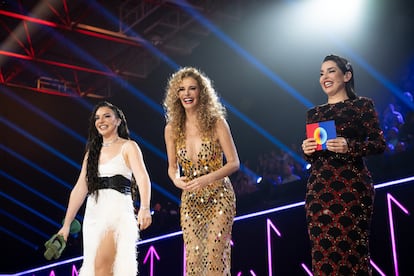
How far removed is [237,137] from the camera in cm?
1064

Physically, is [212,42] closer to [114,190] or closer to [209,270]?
[114,190]

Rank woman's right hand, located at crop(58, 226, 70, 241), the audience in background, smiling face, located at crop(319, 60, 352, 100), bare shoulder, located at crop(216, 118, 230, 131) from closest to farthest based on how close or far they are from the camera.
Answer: smiling face, located at crop(319, 60, 352, 100) < bare shoulder, located at crop(216, 118, 230, 131) < woman's right hand, located at crop(58, 226, 70, 241) < the audience in background

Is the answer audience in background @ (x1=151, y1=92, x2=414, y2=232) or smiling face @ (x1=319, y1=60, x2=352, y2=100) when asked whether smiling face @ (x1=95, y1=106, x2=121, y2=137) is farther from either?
audience in background @ (x1=151, y1=92, x2=414, y2=232)

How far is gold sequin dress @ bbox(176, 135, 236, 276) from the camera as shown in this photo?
358cm

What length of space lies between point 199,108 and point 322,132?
1.04 meters

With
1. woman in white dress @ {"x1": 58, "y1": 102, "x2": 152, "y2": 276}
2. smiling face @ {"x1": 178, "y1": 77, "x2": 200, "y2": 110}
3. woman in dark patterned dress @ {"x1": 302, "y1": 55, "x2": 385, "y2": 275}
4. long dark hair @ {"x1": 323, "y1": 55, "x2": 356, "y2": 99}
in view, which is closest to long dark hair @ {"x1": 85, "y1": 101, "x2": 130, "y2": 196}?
woman in white dress @ {"x1": 58, "y1": 102, "x2": 152, "y2": 276}

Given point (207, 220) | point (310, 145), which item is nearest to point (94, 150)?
point (207, 220)

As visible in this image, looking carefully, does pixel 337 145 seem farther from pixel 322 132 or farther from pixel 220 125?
pixel 220 125

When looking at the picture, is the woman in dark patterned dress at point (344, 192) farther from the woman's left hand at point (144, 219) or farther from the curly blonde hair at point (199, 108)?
the woman's left hand at point (144, 219)

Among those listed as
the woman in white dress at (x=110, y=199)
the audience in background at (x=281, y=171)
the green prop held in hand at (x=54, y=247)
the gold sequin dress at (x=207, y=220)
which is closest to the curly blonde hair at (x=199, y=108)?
the gold sequin dress at (x=207, y=220)

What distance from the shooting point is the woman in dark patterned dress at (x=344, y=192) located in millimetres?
3160

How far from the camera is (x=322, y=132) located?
3.20m

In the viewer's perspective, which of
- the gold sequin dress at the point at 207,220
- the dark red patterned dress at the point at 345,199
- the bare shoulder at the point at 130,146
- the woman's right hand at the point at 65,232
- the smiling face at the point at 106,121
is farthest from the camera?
the smiling face at the point at 106,121

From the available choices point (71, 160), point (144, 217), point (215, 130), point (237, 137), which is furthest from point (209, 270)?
point (71, 160)
